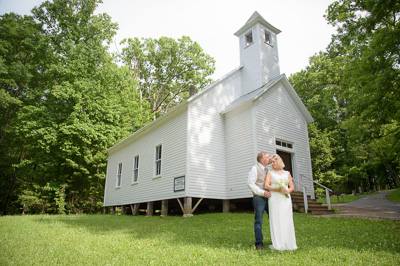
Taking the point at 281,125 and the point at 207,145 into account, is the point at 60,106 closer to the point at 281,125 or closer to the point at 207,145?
the point at 207,145

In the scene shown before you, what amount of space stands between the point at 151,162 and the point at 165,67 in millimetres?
18818

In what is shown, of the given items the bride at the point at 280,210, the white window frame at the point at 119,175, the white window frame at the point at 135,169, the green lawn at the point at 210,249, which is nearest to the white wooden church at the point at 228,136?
the white window frame at the point at 135,169

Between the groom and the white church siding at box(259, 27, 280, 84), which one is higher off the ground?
the white church siding at box(259, 27, 280, 84)

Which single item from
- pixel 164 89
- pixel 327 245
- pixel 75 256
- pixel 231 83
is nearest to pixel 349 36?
pixel 231 83

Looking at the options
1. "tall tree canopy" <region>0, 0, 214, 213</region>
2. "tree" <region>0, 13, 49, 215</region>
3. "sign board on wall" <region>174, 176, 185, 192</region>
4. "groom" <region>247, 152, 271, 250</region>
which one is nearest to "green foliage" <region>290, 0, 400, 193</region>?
"groom" <region>247, 152, 271, 250</region>

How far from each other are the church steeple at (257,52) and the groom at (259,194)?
9.82 m

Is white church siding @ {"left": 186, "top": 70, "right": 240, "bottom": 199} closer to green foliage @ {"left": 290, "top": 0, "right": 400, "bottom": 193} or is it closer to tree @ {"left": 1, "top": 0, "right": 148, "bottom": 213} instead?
green foliage @ {"left": 290, "top": 0, "right": 400, "bottom": 193}

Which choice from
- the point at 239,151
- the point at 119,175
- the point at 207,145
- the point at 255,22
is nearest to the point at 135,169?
the point at 119,175

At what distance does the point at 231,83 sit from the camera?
14961 mm

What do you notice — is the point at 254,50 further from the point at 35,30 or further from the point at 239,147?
the point at 35,30

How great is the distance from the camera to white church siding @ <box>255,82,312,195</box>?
41.4ft

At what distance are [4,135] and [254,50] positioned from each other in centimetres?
2172

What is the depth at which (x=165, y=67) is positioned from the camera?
31781 mm

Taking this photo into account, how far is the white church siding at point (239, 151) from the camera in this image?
39.7 feet
